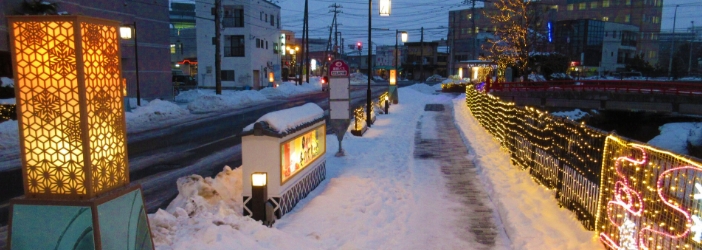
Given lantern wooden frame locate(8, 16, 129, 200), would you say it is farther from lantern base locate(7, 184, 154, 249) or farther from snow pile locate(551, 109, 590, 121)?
snow pile locate(551, 109, 590, 121)

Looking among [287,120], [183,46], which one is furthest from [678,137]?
[183,46]

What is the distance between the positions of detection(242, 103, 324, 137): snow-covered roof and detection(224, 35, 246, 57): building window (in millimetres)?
41962

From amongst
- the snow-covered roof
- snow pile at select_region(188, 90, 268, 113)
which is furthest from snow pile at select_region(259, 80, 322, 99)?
the snow-covered roof

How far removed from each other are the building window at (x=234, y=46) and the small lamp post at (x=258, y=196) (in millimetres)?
44832

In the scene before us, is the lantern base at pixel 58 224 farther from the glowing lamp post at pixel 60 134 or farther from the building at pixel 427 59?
the building at pixel 427 59

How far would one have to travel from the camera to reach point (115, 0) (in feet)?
94.6

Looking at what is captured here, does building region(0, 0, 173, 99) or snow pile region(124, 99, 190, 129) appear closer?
snow pile region(124, 99, 190, 129)

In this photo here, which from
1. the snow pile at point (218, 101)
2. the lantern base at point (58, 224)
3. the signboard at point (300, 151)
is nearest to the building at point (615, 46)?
the snow pile at point (218, 101)

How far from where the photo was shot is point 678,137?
29.7 m

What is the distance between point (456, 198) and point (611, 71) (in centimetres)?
7563

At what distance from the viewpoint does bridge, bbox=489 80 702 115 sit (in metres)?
28.4

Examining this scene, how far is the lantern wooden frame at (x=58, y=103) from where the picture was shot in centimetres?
383

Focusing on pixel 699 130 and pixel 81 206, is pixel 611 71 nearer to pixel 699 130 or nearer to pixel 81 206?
pixel 699 130

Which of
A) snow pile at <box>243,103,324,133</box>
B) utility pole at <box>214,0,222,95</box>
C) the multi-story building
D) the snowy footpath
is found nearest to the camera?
the snowy footpath
